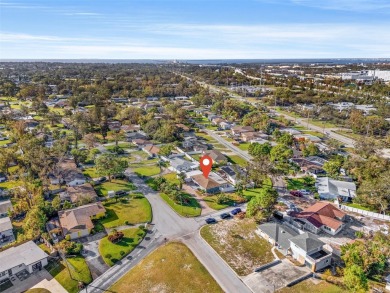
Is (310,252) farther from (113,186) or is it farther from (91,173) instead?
(91,173)

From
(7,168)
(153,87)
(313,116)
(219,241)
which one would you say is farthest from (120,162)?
(153,87)

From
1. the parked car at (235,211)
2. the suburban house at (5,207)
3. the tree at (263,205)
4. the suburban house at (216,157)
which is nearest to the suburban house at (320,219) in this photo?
the tree at (263,205)

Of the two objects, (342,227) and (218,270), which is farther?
(342,227)

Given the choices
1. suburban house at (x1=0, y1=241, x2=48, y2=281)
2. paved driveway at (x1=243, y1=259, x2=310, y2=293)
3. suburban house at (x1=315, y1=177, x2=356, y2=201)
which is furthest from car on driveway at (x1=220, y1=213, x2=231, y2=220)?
suburban house at (x1=0, y1=241, x2=48, y2=281)

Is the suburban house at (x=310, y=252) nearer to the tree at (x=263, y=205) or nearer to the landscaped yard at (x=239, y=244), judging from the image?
the landscaped yard at (x=239, y=244)

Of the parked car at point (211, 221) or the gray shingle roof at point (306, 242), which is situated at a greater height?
the gray shingle roof at point (306, 242)

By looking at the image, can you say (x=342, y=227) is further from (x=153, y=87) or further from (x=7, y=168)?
(x=153, y=87)
